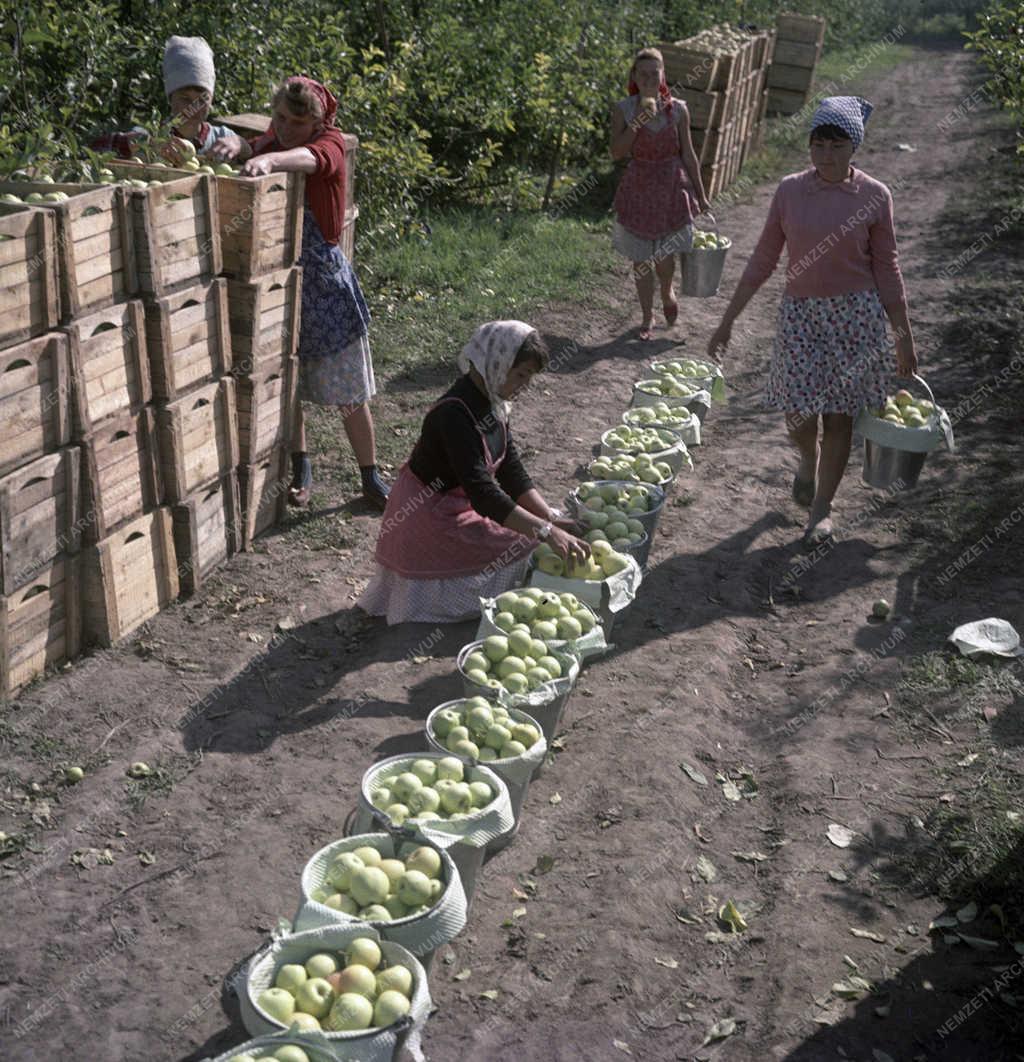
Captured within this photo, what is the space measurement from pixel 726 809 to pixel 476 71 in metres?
10.8

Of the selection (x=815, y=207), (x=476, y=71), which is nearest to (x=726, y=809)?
(x=815, y=207)

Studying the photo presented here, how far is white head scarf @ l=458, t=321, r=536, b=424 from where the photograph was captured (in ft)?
16.5

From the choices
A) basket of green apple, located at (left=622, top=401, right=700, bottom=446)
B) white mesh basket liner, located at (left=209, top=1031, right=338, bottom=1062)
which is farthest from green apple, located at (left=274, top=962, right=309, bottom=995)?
basket of green apple, located at (left=622, top=401, right=700, bottom=446)

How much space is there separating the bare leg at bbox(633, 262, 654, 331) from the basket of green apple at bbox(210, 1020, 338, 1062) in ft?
A: 26.4

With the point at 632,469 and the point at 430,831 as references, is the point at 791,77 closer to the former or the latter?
the point at 632,469

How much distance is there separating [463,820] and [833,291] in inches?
148

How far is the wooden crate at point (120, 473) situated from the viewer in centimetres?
514

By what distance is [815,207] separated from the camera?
609cm

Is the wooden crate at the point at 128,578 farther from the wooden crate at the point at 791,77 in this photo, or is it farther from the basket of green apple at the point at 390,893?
the wooden crate at the point at 791,77

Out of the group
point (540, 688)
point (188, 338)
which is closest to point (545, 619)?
point (540, 688)

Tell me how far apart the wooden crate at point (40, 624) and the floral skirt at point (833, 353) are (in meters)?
3.75

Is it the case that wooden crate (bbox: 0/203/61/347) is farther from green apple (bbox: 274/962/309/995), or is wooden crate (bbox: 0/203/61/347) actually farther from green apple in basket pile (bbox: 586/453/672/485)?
green apple in basket pile (bbox: 586/453/672/485)

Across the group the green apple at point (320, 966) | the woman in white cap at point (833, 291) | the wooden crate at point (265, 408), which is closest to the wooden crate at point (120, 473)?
the wooden crate at point (265, 408)

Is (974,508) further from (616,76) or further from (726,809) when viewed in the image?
(616,76)
